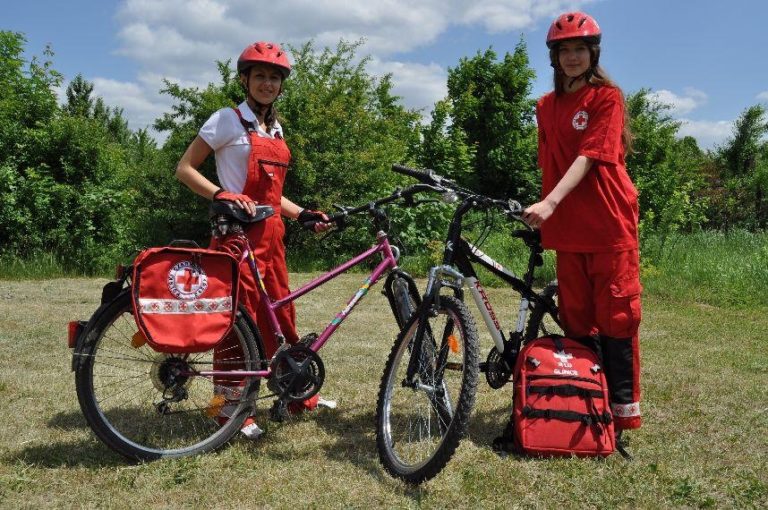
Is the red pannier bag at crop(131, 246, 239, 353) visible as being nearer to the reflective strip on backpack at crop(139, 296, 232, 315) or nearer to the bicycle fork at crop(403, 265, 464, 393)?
the reflective strip on backpack at crop(139, 296, 232, 315)

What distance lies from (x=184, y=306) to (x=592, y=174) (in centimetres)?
199

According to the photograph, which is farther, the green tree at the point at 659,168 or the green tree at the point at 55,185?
the green tree at the point at 659,168

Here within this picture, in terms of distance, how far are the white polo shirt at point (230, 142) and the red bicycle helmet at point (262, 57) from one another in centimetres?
21

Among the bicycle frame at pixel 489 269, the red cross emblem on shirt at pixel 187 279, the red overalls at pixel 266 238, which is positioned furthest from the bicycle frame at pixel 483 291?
the red cross emblem on shirt at pixel 187 279

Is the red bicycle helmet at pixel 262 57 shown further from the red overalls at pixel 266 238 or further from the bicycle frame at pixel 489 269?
the bicycle frame at pixel 489 269

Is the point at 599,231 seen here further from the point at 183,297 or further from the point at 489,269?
the point at 183,297

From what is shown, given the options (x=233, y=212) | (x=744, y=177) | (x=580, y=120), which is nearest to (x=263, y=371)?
(x=233, y=212)

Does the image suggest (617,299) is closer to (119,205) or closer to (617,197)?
(617,197)

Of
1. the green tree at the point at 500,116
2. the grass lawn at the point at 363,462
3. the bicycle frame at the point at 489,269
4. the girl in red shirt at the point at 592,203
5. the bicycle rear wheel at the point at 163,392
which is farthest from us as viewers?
the green tree at the point at 500,116

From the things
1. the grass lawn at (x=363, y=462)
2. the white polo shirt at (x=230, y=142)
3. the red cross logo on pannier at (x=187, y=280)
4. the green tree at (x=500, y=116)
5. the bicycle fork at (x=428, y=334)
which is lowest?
the grass lawn at (x=363, y=462)

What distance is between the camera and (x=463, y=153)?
1864 cm

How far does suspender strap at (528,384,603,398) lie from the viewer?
3236 mm

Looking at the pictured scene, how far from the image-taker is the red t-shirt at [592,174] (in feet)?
10.5

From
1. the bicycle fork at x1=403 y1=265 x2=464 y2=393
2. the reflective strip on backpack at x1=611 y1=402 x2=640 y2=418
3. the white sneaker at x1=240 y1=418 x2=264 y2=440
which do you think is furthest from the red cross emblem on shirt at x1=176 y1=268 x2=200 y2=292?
the reflective strip on backpack at x1=611 y1=402 x2=640 y2=418
